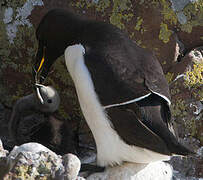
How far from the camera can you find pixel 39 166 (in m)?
2.10

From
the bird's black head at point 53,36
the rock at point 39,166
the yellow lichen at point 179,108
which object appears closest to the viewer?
the rock at point 39,166

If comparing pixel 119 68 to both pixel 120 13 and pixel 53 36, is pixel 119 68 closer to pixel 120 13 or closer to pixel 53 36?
pixel 53 36

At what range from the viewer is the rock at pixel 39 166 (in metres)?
2.07

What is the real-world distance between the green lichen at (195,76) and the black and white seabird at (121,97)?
0.65 meters

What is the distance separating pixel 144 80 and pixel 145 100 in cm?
13

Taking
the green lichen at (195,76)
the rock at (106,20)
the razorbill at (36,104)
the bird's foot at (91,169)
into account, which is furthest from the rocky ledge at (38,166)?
the green lichen at (195,76)

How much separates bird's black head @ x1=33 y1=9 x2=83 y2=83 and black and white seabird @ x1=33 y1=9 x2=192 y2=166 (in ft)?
0.45

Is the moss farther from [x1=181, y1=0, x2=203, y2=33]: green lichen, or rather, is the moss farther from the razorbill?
the razorbill

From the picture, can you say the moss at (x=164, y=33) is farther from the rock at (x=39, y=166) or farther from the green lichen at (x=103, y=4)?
the rock at (x=39, y=166)

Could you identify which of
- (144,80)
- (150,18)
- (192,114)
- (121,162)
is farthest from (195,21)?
(121,162)

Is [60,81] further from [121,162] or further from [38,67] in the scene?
[121,162]

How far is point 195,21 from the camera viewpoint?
13.0 ft

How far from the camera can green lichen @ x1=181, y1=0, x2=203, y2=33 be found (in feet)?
12.9

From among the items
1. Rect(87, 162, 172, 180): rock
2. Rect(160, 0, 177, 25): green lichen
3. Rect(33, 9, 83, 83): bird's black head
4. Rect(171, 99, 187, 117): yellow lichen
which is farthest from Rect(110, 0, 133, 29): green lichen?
Rect(87, 162, 172, 180): rock
